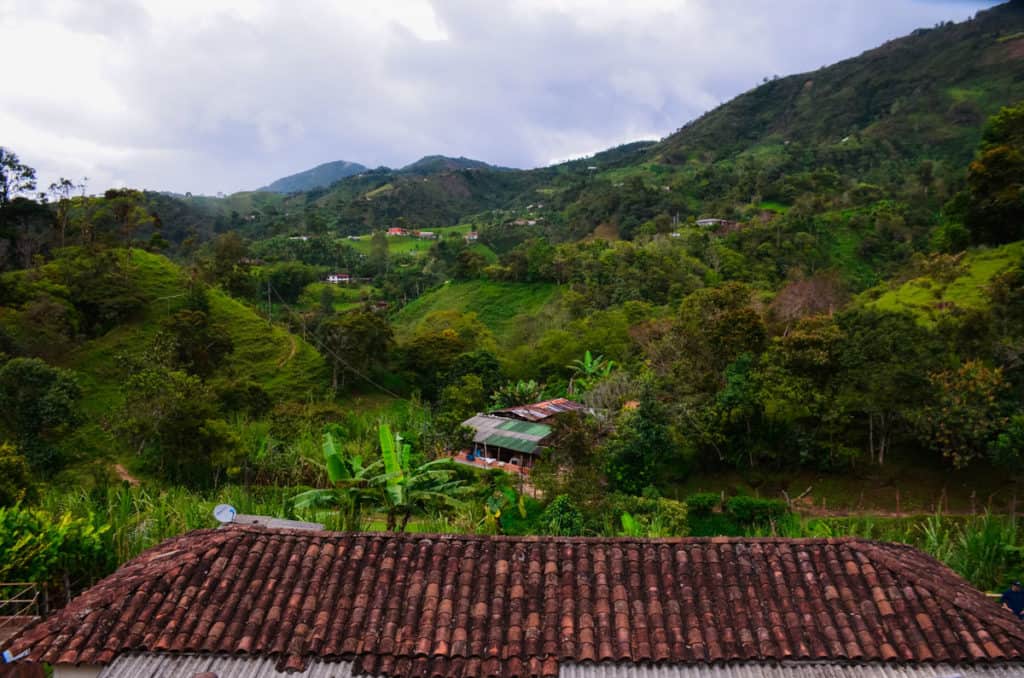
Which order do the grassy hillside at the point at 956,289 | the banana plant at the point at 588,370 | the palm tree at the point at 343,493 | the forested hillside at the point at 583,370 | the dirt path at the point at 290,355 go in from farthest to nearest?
the dirt path at the point at 290,355 < the banana plant at the point at 588,370 < the grassy hillside at the point at 956,289 < the forested hillside at the point at 583,370 < the palm tree at the point at 343,493

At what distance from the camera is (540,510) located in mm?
18891

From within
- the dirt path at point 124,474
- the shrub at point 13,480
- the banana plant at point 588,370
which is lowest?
the dirt path at point 124,474

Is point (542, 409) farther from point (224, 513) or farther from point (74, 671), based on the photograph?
point (74, 671)

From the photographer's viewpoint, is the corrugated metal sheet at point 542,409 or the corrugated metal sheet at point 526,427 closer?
the corrugated metal sheet at point 526,427

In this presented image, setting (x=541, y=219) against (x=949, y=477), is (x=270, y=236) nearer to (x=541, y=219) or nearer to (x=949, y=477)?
(x=541, y=219)

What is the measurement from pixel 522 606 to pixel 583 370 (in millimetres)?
24587

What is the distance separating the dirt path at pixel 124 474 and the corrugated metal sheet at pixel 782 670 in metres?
20.7

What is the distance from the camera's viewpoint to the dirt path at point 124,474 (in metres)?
21.9

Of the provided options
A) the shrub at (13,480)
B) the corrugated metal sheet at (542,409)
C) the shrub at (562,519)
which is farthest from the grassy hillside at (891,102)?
the shrub at (13,480)

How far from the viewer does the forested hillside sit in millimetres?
16328

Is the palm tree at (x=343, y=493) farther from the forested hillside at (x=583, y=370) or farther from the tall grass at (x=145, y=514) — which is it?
the tall grass at (x=145, y=514)

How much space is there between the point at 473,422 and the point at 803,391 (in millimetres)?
12664

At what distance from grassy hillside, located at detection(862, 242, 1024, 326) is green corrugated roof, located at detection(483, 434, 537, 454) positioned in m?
12.3

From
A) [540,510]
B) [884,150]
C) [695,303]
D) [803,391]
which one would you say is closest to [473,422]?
[540,510]
